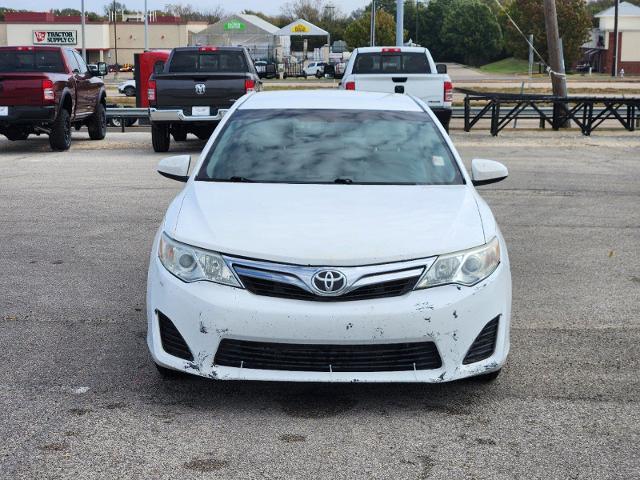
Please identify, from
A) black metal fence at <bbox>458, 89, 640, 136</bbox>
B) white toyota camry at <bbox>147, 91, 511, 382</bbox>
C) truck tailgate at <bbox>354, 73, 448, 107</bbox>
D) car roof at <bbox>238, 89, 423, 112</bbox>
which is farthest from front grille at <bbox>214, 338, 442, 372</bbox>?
black metal fence at <bbox>458, 89, 640, 136</bbox>

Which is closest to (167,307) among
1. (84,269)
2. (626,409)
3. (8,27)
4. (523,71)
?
(626,409)

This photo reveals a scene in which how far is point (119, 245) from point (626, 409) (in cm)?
585

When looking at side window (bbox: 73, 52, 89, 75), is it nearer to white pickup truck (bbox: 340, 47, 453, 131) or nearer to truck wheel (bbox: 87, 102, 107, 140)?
truck wheel (bbox: 87, 102, 107, 140)

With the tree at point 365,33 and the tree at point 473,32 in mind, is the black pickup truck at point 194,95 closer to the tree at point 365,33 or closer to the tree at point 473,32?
the tree at point 365,33

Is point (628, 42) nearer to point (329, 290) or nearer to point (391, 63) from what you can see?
point (391, 63)

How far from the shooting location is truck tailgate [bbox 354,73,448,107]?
20.5 m

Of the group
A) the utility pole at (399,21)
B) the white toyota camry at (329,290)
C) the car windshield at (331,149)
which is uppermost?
the utility pole at (399,21)

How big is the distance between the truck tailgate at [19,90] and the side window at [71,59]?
1.74 m

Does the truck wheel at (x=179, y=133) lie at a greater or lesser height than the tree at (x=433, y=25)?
lesser

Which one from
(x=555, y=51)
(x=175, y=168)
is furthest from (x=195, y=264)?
(x=555, y=51)

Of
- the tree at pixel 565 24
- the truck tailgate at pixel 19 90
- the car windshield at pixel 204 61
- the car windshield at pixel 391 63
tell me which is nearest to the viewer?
the truck tailgate at pixel 19 90

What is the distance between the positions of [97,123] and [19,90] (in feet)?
12.9

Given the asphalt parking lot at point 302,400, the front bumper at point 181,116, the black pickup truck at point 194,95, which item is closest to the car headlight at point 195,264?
the asphalt parking lot at point 302,400

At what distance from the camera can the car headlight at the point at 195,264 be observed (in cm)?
505
